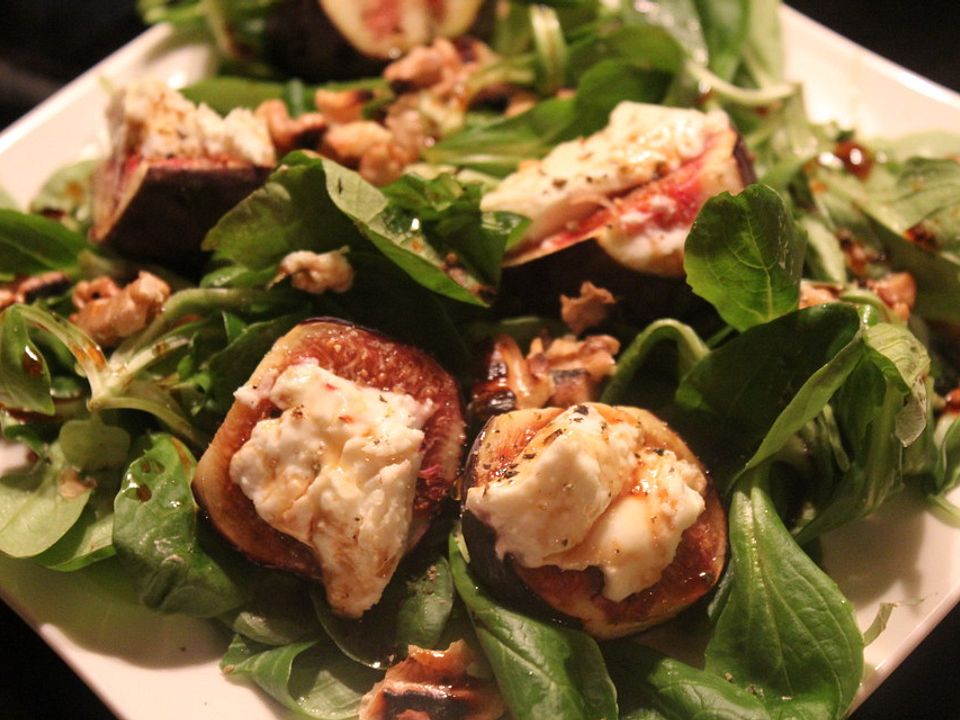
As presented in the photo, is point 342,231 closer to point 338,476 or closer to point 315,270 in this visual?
point 315,270

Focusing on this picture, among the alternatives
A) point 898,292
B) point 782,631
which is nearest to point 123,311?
point 782,631

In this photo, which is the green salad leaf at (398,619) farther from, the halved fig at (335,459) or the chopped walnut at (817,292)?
the chopped walnut at (817,292)

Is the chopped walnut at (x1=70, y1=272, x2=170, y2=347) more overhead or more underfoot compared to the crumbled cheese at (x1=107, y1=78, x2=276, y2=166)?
more underfoot

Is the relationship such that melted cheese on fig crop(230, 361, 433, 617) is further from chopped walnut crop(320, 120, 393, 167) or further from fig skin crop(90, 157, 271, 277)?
chopped walnut crop(320, 120, 393, 167)

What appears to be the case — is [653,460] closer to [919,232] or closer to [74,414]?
[919,232]

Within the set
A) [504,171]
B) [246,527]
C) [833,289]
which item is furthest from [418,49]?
[246,527]

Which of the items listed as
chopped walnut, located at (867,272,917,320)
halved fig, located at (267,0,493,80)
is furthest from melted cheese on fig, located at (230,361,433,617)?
halved fig, located at (267,0,493,80)
